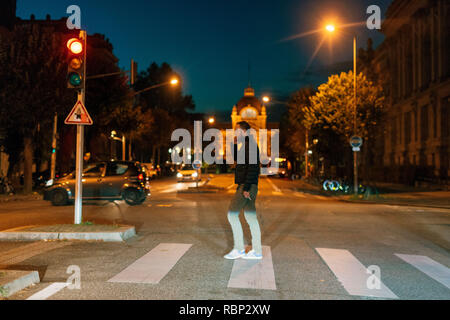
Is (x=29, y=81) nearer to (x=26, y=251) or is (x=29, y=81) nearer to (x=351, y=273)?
(x=26, y=251)

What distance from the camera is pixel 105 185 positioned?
56.8 feet

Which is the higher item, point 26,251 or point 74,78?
point 74,78

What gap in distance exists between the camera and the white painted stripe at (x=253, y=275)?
570 centimetres

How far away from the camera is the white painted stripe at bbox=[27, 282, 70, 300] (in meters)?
5.01

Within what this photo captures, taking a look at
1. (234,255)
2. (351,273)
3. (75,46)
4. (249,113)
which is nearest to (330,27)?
(75,46)

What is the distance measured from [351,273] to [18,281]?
412 centimetres

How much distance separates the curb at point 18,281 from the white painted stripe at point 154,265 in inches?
34.5

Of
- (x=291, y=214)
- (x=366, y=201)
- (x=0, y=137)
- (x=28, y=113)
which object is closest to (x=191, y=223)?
(x=291, y=214)

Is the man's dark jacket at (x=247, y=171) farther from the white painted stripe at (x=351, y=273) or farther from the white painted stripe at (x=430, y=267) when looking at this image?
the white painted stripe at (x=430, y=267)

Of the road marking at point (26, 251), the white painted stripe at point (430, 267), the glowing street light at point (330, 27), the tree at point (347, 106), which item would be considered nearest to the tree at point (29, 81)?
the glowing street light at point (330, 27)

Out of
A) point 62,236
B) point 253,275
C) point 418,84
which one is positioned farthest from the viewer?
point 418,84

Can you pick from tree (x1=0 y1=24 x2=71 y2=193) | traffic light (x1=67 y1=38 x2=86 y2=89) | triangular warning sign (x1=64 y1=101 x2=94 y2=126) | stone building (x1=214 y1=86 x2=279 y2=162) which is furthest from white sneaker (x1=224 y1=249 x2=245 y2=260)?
stone building (x1=214 y1=86 x2=279 y2=162)
